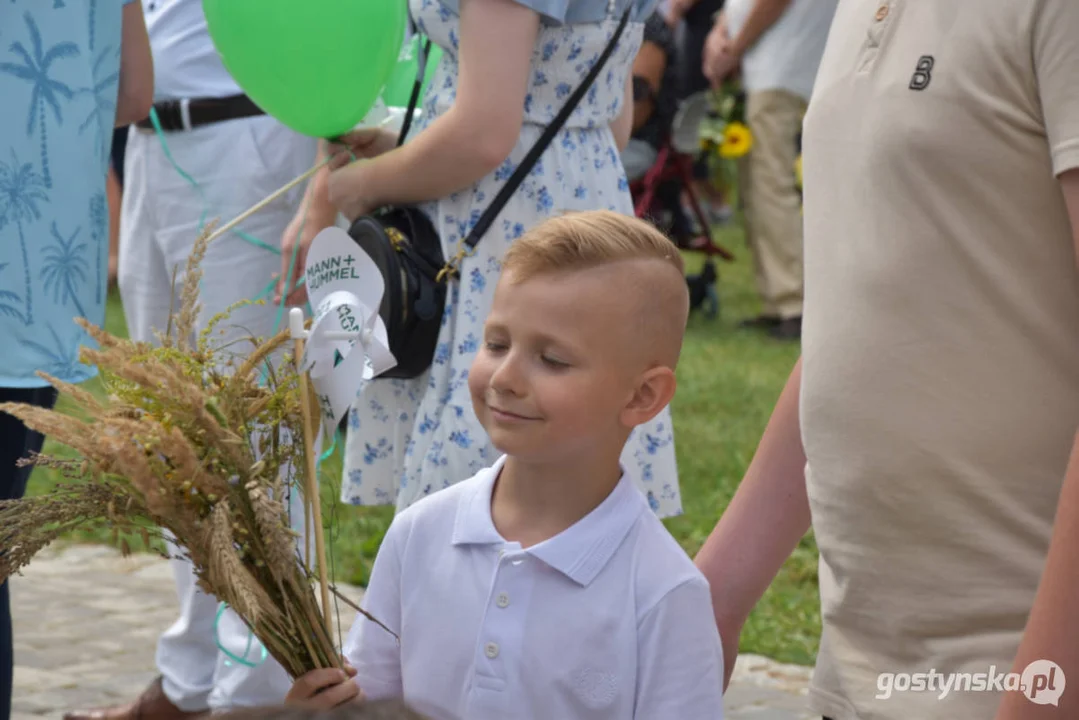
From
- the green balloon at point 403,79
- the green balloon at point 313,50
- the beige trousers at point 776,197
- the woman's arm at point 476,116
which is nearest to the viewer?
the woman's arm at point 476,116

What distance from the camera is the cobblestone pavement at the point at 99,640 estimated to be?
4.24 meters

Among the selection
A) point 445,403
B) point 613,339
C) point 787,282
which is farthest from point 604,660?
point 787,282

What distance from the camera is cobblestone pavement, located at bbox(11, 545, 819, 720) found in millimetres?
4238

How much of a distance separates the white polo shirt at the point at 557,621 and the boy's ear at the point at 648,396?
0.27ft

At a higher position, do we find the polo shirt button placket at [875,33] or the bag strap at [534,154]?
the polo shirt button placket at [875,33]

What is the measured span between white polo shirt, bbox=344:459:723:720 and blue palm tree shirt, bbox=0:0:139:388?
3.47 ft

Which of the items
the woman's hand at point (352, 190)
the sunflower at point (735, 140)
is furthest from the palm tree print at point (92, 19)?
the sunflower at point (735, 140)

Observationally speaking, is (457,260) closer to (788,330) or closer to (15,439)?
(15,439)

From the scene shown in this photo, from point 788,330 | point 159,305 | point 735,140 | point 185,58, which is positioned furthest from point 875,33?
point 735,140

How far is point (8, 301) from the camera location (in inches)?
111

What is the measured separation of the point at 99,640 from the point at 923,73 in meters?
3.67

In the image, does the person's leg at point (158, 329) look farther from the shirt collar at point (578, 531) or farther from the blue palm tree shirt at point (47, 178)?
the shirt collar at point (578, 531)

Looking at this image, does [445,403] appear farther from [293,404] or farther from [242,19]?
[293,404]

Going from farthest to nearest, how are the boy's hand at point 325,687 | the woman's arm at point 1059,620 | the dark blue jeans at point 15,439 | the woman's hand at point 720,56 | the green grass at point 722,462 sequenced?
1. the woman's hand at point 720,56
2. the green grass at point 722,462
3. the dark blue jeans at point 15,439
4. the boy's hand at point 325,687
5. the woman's arm at point 1059,620
